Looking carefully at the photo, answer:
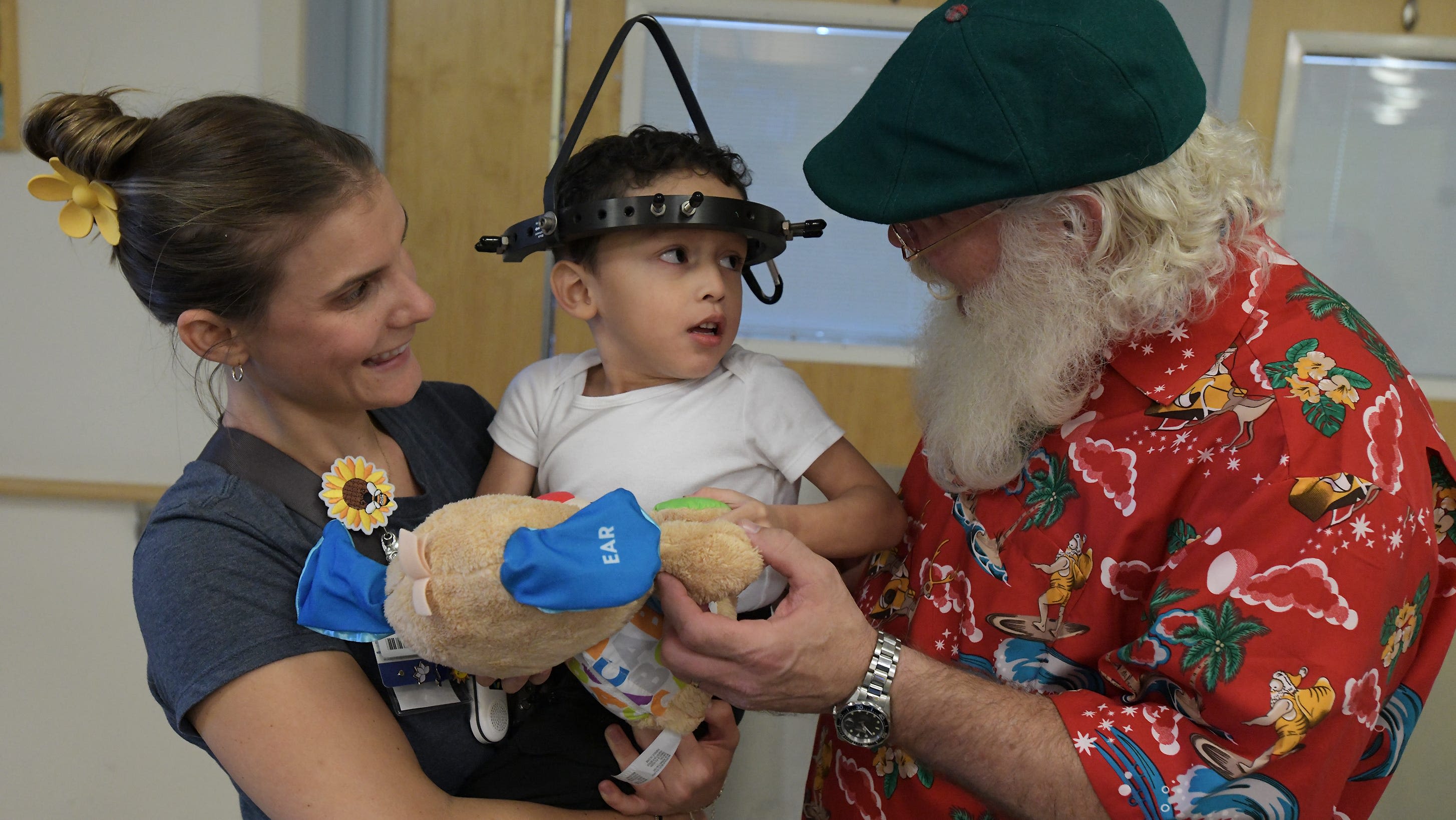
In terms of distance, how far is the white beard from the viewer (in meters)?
1.33

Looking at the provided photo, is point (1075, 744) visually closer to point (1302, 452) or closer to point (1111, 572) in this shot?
point (1111, 572)

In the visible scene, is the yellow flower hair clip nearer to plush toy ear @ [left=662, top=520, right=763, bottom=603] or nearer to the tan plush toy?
the tan plush toy

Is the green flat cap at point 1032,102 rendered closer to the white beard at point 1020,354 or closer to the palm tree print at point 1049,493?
the white beard at point 1020,354

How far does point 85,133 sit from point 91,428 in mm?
1977

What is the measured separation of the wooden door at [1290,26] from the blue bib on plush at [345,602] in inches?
109

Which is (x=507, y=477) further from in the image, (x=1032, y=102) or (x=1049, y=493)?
(x=1032, y=102)

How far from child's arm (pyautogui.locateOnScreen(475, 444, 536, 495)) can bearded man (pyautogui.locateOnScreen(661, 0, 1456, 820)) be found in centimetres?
57

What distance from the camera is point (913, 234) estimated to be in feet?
4.77

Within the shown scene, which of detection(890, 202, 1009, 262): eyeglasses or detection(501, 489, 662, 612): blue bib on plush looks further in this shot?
detection(890, 202, 1009, 262): eyeglasses

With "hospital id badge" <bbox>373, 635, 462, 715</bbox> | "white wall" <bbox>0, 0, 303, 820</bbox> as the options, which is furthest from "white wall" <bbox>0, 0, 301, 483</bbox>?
"hospital id badge" <bbox>373, 635, 462, 715</bbox>

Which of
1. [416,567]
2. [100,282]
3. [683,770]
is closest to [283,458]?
[416,567]

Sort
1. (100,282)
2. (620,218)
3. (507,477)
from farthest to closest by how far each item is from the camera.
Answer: (100,282)
(507,477)
(620,218)

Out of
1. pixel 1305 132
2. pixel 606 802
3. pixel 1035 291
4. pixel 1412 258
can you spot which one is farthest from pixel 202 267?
pixel 1412 258

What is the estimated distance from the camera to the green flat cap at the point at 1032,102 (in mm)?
1222
